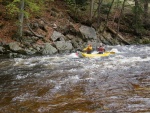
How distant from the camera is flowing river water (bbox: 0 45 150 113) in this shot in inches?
310

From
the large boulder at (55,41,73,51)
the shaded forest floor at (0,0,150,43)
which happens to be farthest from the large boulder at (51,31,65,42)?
the shaded forest floor at (0,0,150,43)

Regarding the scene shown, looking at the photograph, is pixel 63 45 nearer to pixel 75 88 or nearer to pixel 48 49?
pixel 48 49

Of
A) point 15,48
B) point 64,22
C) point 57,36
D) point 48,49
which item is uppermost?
point 64,22

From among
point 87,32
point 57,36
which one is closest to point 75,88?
point 57,36

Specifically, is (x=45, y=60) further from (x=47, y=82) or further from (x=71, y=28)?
(x=71, y=28)

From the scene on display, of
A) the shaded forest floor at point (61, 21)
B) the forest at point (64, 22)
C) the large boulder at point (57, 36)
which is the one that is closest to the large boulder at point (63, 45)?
the forest at point (64, 22)

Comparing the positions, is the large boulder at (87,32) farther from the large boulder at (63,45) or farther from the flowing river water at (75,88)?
the flowing river water at (75,88)

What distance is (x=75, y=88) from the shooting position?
9.99 m

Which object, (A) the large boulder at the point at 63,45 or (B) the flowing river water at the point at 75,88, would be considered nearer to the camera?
(B) the flowing river water at the point at 75,88

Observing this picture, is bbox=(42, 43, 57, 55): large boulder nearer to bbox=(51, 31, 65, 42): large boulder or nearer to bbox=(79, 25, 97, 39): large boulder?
bbox=(51, 31, 65, 42): large boulder

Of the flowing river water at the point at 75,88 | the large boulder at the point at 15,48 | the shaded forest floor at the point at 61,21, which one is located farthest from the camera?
the shaded forest floor at the point at 61,21

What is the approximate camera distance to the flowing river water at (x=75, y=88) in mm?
7863

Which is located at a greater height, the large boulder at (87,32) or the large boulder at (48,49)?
the large boulder at (87,32)

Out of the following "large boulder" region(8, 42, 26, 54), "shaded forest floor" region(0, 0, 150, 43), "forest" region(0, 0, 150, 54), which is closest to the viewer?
"large boulder" region(8, 42, 26, 54)
